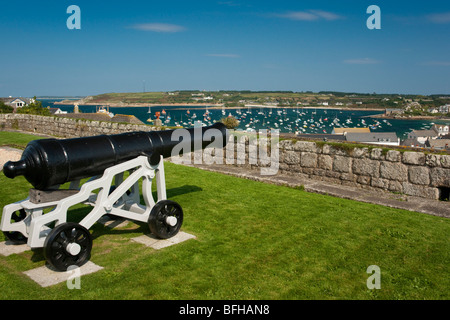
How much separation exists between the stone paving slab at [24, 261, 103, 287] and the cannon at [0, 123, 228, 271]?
0.07 metres

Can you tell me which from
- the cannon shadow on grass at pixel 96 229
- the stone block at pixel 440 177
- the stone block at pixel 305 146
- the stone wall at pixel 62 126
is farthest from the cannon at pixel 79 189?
the stone wall at pixel 62 126

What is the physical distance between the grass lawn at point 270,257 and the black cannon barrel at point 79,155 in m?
0.94

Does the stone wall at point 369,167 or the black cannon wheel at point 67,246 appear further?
the stone wall at point 369,167

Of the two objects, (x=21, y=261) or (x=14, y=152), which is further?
(x=14, y=152)

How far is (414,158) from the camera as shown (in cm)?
664

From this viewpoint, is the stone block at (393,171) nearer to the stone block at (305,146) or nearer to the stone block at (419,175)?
the stone block at (419,175)

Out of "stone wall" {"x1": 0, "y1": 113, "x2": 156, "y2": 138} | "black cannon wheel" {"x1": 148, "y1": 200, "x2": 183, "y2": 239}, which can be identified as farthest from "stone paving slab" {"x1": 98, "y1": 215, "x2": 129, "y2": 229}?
"stone wall" {"x1": 0, "y1": 113, "x2": 156, "y2": 138}

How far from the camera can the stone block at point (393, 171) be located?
22.2 ft

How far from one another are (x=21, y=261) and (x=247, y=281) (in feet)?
7.96

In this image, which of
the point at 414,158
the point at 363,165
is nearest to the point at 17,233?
the point at 363,165
